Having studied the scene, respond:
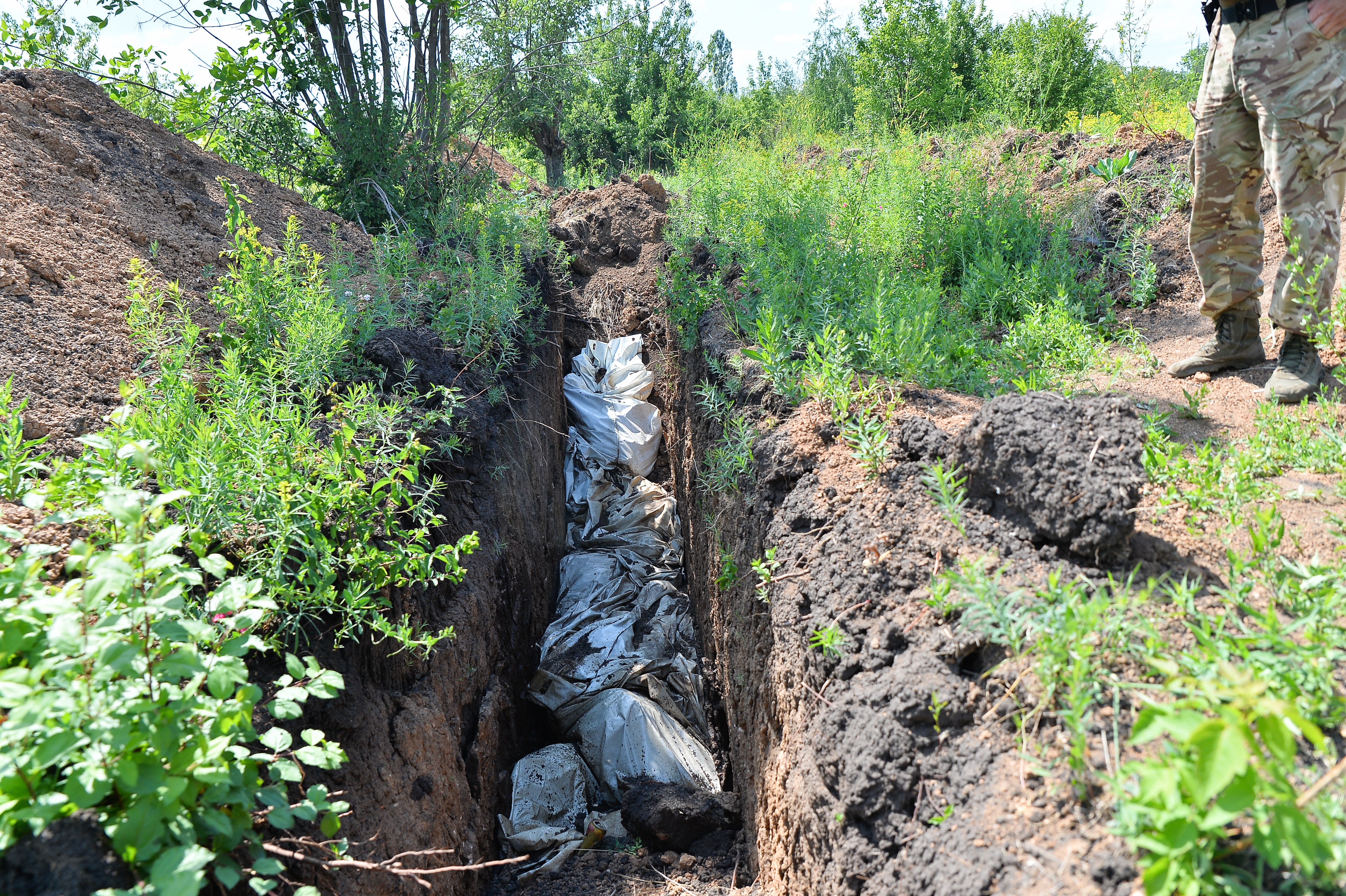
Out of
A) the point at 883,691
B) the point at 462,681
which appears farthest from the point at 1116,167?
the point at 462,681

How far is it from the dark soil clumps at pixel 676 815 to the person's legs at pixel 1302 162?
2.69m

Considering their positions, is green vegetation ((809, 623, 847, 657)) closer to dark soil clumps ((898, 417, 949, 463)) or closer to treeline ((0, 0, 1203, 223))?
dark soil clumps ((898, 417, 949, 463))

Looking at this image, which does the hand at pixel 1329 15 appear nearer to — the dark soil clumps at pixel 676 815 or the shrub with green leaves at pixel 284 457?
the shrub with green leaves at pixel 284 457

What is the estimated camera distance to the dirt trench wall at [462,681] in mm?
2193

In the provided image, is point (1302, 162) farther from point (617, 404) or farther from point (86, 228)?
point (86, 228)

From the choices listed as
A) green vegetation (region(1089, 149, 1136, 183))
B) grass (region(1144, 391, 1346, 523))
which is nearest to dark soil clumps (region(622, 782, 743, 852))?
grass (region(1144, 391, 1346, 523))

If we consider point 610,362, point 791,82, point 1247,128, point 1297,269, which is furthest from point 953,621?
point 791,82

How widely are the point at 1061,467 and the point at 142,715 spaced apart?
2060mm

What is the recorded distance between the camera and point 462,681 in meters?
2.95

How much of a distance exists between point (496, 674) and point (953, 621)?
2210mm

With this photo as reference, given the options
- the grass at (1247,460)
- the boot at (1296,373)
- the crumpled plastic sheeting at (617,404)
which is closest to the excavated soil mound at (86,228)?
the crumpled plastic sheeting at (617,404)

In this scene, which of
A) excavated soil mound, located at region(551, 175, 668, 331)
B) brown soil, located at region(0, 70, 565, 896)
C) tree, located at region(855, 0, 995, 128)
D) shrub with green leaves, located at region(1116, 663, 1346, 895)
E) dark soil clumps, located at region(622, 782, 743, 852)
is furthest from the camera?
tree, located at region(855, 0, 995, 128)

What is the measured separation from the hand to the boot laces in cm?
106

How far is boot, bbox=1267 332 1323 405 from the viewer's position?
9.13 ft
